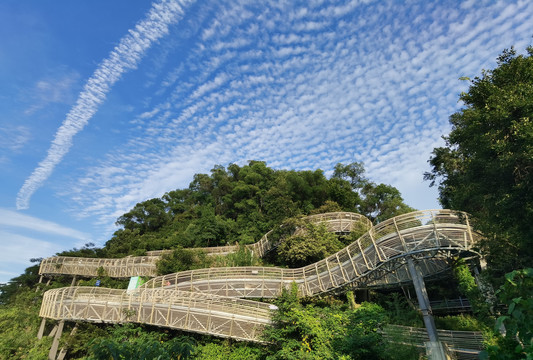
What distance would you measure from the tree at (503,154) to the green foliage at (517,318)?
7.39 meters

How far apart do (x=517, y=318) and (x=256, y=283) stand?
17.9 metres

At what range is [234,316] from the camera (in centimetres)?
1475

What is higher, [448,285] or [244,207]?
[244,207]

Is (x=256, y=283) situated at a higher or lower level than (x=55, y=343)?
higher

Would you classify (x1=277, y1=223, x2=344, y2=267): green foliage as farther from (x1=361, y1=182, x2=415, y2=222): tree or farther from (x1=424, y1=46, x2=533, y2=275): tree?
(x1=361, y1=182, x2=415, y2=222): tree

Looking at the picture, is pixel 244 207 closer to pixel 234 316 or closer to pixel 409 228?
pixel 234 316

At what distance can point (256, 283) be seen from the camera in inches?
743

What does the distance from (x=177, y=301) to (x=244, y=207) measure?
20266 millimetres

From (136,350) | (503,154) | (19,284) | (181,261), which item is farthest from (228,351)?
(19,284)

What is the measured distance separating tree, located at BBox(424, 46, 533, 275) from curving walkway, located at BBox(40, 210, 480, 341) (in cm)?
332

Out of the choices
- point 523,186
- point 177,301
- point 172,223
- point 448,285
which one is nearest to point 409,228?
point 523,186

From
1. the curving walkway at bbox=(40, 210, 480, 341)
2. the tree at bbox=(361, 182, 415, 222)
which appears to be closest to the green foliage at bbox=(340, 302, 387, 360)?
the curving walkway at bbox=(40, 210, 480, 341)

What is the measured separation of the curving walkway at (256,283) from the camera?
14.2 meters

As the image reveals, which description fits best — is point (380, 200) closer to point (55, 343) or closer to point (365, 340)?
point (365, 340)
